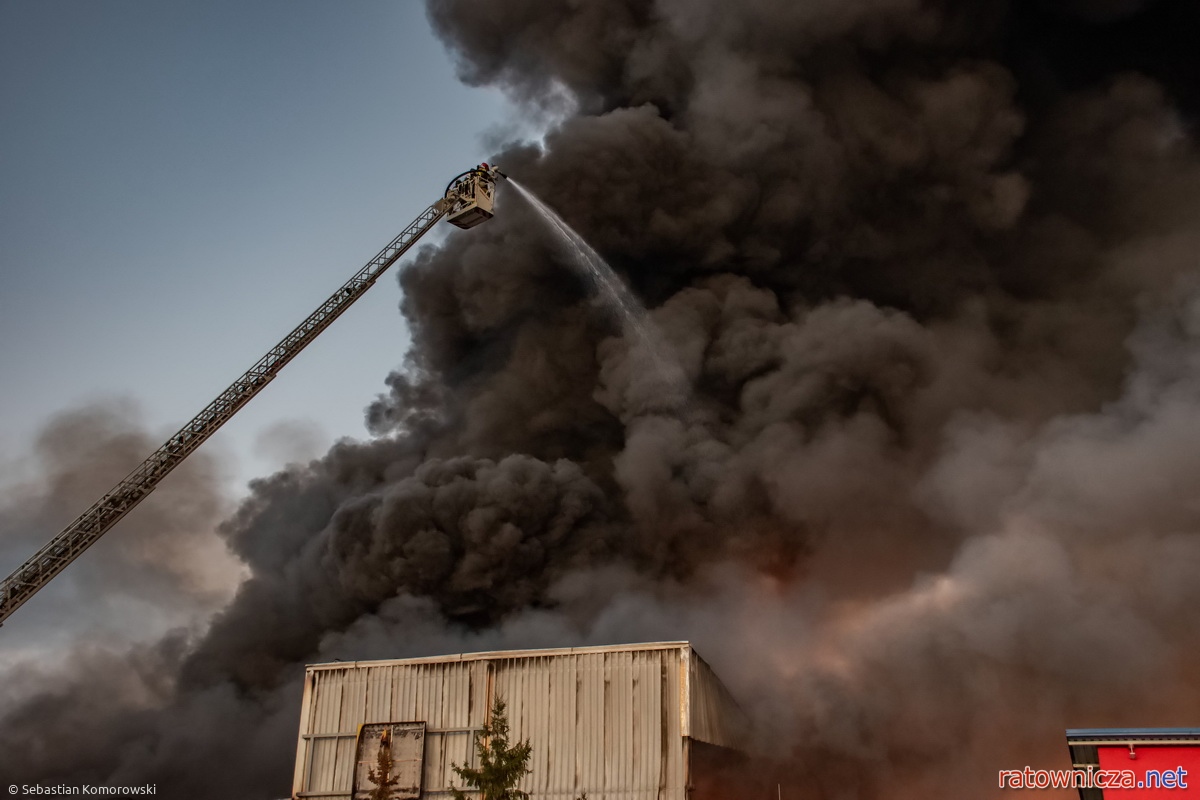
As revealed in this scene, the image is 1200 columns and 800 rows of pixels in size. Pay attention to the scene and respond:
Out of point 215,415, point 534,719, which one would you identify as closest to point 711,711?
point 534,719

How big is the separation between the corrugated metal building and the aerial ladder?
9776mm

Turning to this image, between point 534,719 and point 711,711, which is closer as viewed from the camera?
point 534,719

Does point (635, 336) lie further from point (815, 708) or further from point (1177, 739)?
point (1177, 739)

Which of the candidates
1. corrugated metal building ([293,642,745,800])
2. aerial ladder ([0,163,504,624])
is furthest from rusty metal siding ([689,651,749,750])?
aerial ladder ([0,163,504,624])

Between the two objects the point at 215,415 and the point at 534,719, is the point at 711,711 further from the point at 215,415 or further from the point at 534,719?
the point at 215,415

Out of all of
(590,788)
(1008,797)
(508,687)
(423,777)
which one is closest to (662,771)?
(590,788)

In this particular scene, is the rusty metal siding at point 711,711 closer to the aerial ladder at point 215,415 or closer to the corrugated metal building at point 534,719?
the corrugated metal building at point 534,719

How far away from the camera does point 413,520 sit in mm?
46312

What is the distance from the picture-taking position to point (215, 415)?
119ft

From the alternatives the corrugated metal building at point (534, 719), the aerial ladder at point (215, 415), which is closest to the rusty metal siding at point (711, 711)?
the corrugated metal building at point (534, 719)

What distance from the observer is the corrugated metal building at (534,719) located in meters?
26.3

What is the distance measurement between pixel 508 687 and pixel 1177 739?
53.6 ft

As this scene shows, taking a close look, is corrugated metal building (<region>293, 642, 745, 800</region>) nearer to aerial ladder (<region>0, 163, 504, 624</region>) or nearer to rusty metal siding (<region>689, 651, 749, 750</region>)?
rusty metal siding (<region>689, 651, 749, 750</region>)

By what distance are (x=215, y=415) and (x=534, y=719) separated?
A: 17.0m
